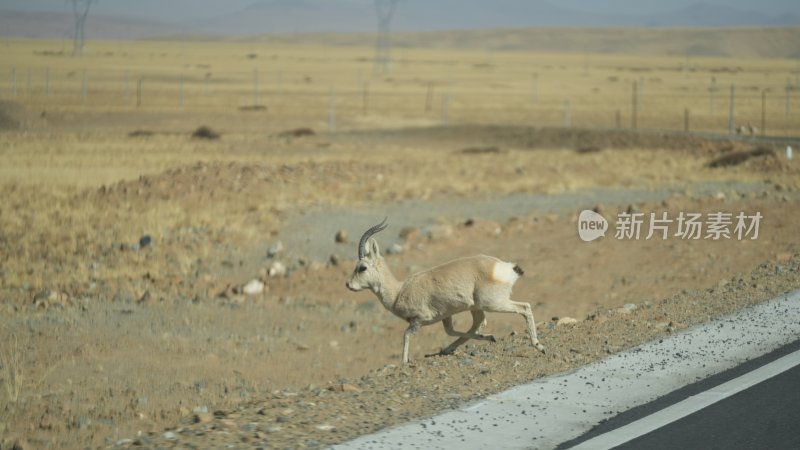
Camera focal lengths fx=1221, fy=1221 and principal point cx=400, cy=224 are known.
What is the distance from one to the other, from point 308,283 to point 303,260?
1.38 metres

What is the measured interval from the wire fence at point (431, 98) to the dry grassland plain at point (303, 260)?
37.2 feet

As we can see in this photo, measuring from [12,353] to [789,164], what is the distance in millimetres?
23984

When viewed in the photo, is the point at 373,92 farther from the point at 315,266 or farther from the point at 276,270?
the point at 276,270

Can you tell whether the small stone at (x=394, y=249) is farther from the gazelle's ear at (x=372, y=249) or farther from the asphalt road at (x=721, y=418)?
the asphalt road at (x=721, y=418)

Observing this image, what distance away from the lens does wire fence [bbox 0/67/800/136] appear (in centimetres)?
6285

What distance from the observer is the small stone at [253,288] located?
61.0ft

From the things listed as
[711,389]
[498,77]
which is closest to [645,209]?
[711,389]

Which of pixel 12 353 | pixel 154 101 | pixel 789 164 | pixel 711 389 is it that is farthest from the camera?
pixel 154 101

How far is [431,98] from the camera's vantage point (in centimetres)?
8644

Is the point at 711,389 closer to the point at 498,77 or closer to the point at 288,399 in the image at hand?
the point at 288,399

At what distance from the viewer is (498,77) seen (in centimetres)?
12181

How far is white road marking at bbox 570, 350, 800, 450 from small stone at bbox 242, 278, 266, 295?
10.2 m

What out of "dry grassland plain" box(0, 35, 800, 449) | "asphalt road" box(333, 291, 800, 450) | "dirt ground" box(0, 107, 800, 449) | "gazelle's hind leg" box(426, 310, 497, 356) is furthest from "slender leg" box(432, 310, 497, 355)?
"asphalt road" box(333, 291, 800, 450)

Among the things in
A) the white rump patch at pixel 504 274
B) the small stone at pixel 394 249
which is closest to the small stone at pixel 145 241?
the small stone at pixel 394 249
